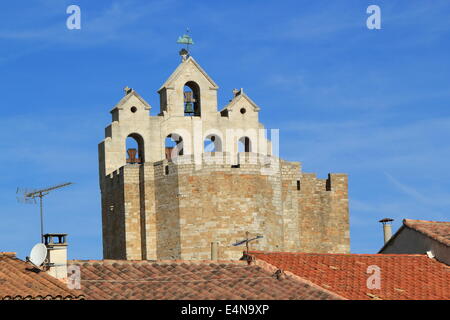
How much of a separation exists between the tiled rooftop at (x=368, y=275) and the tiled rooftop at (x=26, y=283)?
9.13 metres

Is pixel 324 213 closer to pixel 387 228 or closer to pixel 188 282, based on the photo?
pixel 387 228

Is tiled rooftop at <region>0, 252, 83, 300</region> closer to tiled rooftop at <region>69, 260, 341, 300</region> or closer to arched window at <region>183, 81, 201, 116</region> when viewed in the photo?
tiled rooftop at <region>69, 260, 341, 300</region>

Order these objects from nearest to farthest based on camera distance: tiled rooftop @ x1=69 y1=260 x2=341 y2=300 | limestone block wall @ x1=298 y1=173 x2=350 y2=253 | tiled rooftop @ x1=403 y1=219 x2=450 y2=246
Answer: tiled rooftop @ x1=69 y1=260 x2=341 y2=300
tiled rooftop @ x1=403 y1=219 x2=450 y2=246
limestone block wall @ x1=298 y1=173 x2=350 y2=253

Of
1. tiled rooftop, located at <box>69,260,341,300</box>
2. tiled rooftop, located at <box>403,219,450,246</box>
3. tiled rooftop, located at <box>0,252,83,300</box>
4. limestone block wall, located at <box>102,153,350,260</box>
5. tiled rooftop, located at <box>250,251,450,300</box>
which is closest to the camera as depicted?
tiled rooftop, located at <box>0,252,83,300</box>

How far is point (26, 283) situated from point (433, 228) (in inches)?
678

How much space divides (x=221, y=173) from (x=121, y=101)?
6.22 m

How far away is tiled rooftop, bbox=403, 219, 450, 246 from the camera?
4888cm

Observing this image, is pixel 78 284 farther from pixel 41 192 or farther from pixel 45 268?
pixel 41 192

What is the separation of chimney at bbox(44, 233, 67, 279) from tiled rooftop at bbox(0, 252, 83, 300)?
727 mm

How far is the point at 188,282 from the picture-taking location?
40.5 meters

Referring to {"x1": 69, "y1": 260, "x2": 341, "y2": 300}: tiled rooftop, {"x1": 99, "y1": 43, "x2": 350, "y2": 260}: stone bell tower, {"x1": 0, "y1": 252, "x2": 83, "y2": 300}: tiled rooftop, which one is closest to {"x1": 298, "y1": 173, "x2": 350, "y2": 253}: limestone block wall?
{"x1": 99, "y1": 43, "x2": 350, "y2": 260}: stone bell tower

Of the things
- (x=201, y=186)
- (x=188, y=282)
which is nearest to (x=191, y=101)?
(x=201, y=186)

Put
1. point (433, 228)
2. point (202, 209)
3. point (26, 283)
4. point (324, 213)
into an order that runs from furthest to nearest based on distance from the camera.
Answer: point (324, 213)
point (202, 209)
point (433, 228)
point (26, 283)
